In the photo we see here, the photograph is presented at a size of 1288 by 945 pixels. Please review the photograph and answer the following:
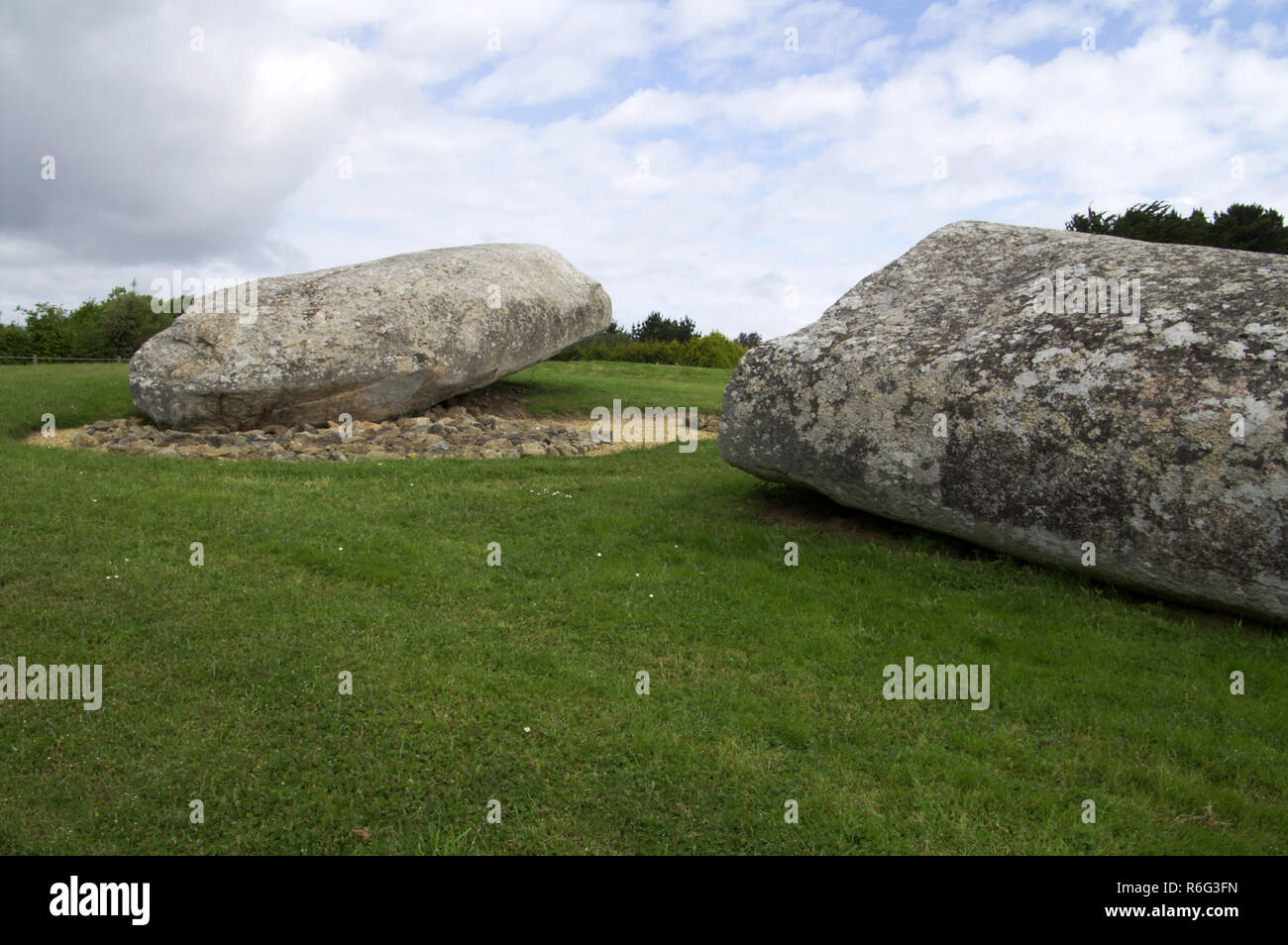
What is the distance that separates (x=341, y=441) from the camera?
13852 mm

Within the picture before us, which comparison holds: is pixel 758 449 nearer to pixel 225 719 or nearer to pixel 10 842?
pixel 225 719

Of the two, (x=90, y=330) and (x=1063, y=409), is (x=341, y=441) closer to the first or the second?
(x=1063, y=409)

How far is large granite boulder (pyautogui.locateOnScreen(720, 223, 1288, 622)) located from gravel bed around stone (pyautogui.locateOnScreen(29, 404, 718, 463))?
20.8 feet

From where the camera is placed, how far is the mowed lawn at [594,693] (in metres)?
4.40

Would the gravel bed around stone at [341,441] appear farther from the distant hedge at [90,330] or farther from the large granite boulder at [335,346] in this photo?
the distant hedge at [90,330]

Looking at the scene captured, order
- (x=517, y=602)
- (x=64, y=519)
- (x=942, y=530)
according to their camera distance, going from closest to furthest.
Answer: (x=517, y=602) → (x=942, y=530) → (x=64, y=519)

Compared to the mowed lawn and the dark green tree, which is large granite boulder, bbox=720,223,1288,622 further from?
the dark green tree

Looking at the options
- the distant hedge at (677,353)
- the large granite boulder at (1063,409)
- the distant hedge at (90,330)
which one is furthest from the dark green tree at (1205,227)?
the distant hedge at (90,330)

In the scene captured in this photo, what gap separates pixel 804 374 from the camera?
8.45 metres

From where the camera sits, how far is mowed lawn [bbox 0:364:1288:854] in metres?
4.40

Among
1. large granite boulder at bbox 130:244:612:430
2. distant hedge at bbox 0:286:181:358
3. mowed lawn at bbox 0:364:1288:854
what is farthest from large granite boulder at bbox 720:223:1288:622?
distant hedge at bbox 0:286:181:358

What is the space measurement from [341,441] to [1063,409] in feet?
36.0

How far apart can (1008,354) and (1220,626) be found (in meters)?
2.82
